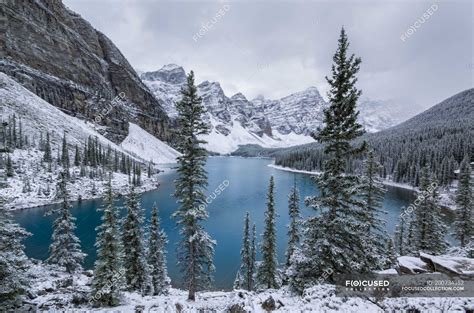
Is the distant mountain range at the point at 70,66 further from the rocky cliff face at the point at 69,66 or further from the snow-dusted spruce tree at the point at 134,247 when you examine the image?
the snow-dusted spruce tree at the point at 134,247

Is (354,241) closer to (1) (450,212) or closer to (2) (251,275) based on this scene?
→ (2) (251,275)

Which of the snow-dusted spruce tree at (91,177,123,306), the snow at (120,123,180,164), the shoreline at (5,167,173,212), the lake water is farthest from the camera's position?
the snow at (120,123,180,164)

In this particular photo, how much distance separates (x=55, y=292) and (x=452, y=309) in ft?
62.3

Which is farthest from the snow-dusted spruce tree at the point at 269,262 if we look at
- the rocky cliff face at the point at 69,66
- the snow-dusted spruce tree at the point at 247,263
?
the rocky cliff face at the point at 69,66

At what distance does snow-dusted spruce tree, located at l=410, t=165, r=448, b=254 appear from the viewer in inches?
773

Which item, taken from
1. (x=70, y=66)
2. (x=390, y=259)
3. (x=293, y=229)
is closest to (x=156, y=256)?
(x=293, y=229)

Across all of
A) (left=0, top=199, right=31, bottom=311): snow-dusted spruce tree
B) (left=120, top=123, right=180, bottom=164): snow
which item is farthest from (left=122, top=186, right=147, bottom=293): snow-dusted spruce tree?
(left=120, top=123, right=180, bottom=164): snow

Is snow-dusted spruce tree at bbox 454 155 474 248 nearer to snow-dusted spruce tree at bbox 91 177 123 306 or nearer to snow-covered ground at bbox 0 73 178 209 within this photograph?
snow-dusted spruce tree at bbox 91 177 123 306

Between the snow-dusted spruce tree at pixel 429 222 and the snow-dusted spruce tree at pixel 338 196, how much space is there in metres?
14.5

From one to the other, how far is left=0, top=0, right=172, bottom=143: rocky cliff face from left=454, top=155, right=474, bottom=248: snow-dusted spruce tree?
6130 inches

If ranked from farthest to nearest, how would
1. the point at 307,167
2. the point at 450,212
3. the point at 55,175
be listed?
the point at 307,167 → the point at 55,175 → the point at 450,212

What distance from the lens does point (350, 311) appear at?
7.58m

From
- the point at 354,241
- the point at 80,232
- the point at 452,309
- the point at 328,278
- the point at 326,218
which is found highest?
the point at 326,218

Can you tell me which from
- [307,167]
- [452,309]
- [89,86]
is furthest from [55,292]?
[89,86]
